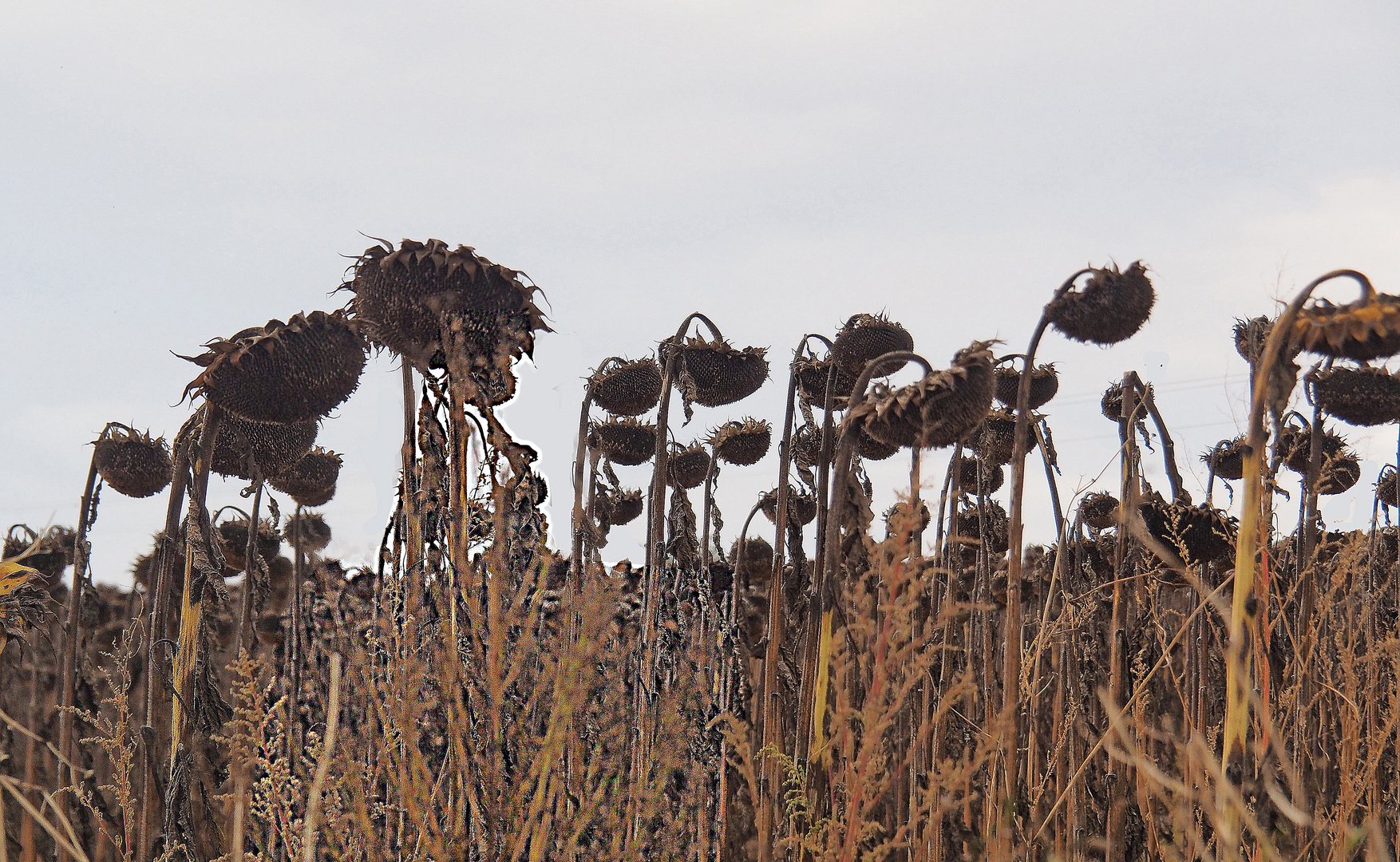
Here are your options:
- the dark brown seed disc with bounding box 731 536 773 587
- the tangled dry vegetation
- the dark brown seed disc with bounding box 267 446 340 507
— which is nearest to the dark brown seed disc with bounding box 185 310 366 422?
the tangled dry vegetation

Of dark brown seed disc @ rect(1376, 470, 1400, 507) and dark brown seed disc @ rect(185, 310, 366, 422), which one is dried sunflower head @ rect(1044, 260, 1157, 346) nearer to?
dark brown seed disc @ rect(185, 310, 366, 422)

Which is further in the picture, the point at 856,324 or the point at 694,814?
the point at 856,324

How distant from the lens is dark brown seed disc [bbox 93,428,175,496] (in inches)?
216

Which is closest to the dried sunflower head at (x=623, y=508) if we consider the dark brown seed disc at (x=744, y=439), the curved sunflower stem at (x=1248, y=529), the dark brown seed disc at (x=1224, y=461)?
the dark brown seed disc at (x=744, y=439)

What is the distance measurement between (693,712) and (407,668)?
1.65 metres

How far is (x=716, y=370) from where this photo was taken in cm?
527

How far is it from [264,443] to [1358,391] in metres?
4.37

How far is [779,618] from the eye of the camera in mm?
3561

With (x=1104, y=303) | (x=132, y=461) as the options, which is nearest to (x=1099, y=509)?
(x=1104, y=303)

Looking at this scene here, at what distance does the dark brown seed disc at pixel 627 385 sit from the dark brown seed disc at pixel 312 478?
142 cm

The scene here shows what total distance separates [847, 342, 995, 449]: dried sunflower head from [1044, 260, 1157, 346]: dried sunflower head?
71 centimetres

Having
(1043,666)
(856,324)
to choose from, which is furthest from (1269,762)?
(856,324)

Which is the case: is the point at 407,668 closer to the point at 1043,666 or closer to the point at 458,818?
the point at 458,818

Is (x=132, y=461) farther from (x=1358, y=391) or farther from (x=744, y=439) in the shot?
(x=1358, y=391)
